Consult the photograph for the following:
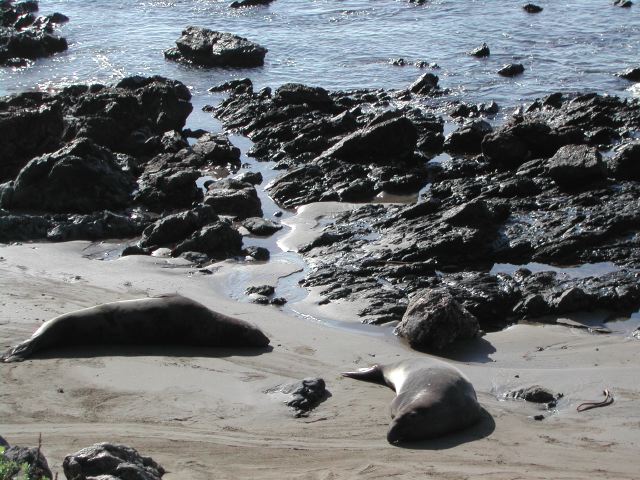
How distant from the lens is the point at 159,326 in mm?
10273

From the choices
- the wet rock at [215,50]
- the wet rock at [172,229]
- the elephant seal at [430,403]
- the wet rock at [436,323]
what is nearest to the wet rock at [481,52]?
the wet rock at [215,50]

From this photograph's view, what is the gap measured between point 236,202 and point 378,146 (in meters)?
3.89

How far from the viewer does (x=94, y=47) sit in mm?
35500

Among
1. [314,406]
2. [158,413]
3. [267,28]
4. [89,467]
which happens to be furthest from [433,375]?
[267,28]

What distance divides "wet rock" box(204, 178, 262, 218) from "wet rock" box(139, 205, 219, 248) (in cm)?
119

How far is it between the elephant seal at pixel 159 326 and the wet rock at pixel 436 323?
175 centimetres

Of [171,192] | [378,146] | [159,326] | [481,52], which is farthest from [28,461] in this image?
[481,52]

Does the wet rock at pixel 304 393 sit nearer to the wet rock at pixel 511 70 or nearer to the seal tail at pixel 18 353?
the seal tail at pixel 18 353

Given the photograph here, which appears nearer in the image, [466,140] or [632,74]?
[466,140]

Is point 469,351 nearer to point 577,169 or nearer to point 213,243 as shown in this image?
point 213,243

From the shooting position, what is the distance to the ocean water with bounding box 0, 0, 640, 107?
26875mm

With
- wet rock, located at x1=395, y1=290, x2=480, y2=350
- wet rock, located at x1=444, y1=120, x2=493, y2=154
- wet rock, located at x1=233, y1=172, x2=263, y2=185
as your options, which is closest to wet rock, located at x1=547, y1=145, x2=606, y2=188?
wet rock, located at x1=444, y1=120, x2=493, y2=154


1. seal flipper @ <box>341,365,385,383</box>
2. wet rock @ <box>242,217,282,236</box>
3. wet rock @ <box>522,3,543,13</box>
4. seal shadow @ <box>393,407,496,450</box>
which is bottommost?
wet rock @ <box>242,217,282,236</box>

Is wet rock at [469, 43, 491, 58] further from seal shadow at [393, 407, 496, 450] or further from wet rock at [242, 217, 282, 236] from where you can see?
seal shadow at [393, 407, 496, 450]
